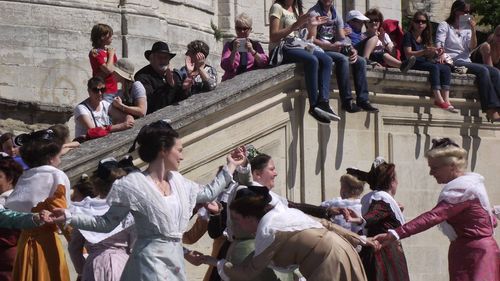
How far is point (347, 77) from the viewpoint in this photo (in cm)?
1402

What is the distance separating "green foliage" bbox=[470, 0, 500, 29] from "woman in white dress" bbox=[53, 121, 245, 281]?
945 inches

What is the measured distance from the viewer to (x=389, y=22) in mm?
16812

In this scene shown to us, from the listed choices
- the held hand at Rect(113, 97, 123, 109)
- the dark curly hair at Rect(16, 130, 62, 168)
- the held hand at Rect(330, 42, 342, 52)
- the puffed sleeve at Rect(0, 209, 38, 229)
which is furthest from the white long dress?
the held hand at Rect(330, 42, 342, 52)

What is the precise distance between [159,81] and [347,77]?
6.02 ft

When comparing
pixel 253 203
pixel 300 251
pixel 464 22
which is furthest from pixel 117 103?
Answer: pixel 464 22

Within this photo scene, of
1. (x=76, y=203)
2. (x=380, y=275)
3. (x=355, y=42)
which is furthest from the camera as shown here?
(x=355, y=42)

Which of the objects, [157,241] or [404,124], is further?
[404,124]

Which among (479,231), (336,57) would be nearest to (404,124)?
(336,57)

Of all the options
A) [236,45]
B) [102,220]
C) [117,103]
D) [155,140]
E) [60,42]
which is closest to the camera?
[102,220]

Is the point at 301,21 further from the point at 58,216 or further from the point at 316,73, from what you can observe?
the point at 58,216

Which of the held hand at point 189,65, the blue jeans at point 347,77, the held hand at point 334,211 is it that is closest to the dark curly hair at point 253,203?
the held hand at point 334,211

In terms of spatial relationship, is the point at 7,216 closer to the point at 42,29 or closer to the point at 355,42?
the point at 355,42

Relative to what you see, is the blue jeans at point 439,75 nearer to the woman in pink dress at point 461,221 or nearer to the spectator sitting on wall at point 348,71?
the spectator sitting on wall at point 348,71

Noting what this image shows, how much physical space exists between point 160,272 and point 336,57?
16.4 feet
